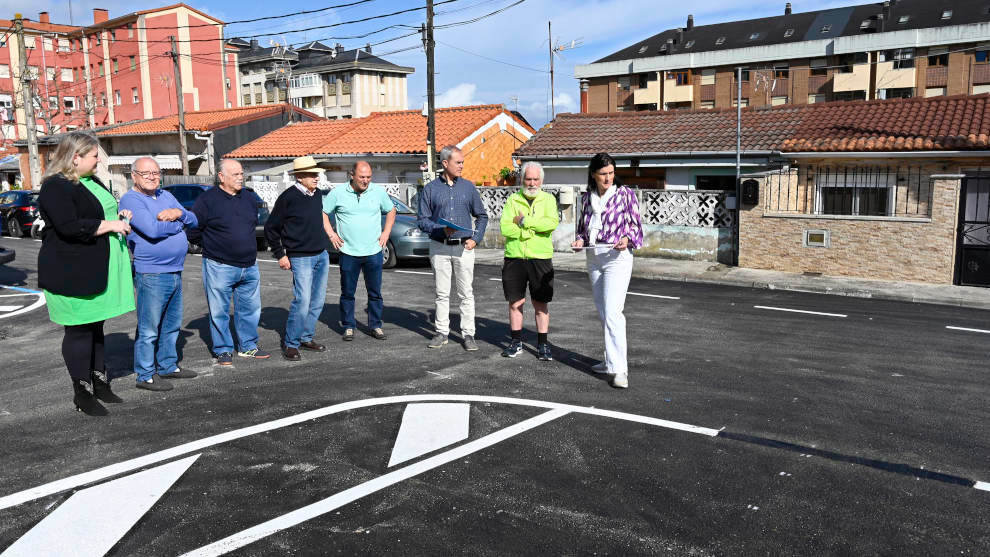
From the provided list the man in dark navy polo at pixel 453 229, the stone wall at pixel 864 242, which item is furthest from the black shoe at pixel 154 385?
the stone wall at pixel 864 242

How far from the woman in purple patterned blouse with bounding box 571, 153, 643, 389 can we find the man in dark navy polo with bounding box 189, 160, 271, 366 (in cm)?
299

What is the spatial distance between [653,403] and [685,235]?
1149 centimetres

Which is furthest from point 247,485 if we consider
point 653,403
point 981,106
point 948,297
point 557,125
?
point 557,125

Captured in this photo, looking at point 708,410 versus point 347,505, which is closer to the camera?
point 347,505

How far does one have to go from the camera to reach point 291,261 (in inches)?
283

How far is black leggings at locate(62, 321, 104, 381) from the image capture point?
5.25 m

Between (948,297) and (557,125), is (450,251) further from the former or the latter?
(557,125)

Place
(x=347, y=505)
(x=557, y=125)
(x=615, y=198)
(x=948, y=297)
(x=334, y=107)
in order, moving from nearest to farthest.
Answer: (x=347, y=505), (x=615, y=198), (x=948, y=297), (x=557, y=125), (x=334, y=107)

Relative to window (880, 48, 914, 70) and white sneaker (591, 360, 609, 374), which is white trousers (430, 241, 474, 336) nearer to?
white sneaker (591, 360, 609, 374)

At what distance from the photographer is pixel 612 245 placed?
6.06 meters

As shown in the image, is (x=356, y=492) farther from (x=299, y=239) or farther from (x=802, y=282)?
(x=802, y=282)

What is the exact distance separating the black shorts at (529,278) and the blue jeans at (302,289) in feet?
5.86

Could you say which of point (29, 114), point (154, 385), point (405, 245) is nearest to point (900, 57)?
point (405, 245)

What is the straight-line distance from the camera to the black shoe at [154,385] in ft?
19.7
